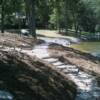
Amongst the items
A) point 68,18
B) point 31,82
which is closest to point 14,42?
point 31,82

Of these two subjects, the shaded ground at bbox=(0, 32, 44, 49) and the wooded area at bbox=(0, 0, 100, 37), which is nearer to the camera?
the shaded ground at bbox=(0, 32, 44, 49)

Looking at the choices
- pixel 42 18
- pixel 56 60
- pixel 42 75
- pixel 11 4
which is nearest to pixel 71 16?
pixel 42 18

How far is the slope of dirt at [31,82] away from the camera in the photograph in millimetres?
9859

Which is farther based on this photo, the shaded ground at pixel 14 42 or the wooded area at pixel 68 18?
the wooded area at pixel 68 18

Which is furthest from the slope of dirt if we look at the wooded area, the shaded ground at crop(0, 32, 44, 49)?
the wooded area

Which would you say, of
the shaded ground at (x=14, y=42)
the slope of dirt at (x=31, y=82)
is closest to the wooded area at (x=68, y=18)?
the shaded ground at (x=14, y=42)

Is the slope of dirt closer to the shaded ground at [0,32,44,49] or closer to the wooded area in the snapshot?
the shaded ground at [0,32,44,49]

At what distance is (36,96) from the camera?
9883mm

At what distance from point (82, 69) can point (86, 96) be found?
4574 mm

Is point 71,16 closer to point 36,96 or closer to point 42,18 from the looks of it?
point 42,18

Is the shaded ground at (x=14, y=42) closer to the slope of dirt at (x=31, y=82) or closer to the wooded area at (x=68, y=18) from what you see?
the slope of dirt at (x=31, y=82)

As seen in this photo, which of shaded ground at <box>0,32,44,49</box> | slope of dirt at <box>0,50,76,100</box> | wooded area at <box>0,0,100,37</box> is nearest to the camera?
slope of dirt at <box>0,50,76,100</box>

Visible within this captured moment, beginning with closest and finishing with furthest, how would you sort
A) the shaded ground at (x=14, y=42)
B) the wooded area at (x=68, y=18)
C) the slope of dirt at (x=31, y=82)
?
the slope of dirt at (x=31, y=82)
the shaded ground at (x=14, y=42)
the wooded area at (x=68, y=18)

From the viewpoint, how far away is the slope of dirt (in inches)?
388
